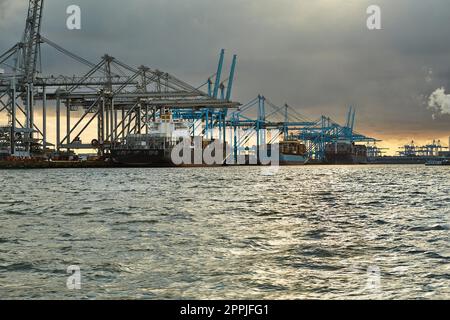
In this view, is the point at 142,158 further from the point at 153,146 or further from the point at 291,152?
the point at 291,152

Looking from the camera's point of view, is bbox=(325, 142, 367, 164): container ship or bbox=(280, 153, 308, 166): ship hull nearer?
bbox=(280, 153, 308, 166): ship hull

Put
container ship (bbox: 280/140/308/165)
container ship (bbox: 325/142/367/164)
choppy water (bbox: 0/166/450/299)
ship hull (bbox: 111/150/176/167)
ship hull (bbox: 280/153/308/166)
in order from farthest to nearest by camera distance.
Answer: container ship (bbox: 325/142/367/164), container ship (bbox: 280/140/308/165), ship hull (bbox: 280/153/308/166), ship hull (bbox: 111/150/176/167), choppy water (bbox: 0/166/450/299)

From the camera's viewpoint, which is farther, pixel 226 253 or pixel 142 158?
pixel 142 158

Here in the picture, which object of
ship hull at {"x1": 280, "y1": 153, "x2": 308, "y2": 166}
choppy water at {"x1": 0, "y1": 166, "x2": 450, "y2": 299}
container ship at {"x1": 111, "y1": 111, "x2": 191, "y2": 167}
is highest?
container ship at {"x1": 111, "y1": 111, "x2": 191, "y2": 167}

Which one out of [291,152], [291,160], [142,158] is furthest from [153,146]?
[291,160]

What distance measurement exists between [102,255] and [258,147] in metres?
126

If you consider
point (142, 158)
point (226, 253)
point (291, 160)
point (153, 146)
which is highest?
point (153, 146)

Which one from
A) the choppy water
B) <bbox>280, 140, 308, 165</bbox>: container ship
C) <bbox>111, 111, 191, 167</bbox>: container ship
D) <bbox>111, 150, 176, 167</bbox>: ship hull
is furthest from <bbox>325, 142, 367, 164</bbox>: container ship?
the choppy water

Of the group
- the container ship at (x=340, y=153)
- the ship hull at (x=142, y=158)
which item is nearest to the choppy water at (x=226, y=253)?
the ship hull at (x=142, y=158)

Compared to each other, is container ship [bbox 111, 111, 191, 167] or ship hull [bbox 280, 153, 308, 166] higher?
container ship [bbox 111, 111, 191, 167]

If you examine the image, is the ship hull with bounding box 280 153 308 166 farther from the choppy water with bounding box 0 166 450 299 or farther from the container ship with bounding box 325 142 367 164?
the choppy water with bounding box 0 166 450 299

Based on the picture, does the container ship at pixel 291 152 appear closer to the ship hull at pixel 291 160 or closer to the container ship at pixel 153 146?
the ship hull at pixel 291 160

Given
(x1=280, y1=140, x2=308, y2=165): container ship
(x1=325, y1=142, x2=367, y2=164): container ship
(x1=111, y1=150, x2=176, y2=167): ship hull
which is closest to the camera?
(x1=111, y1=150, x2=176, y2=167): ship hull
